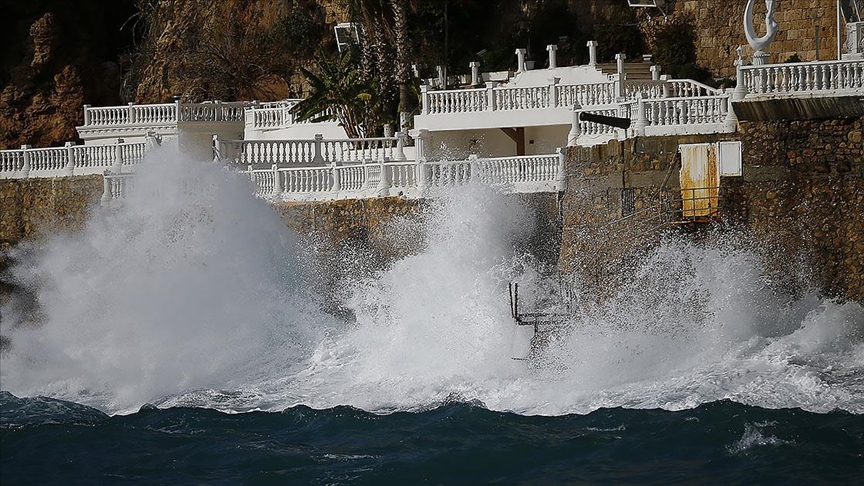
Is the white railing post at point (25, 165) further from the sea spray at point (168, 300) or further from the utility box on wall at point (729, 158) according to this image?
the utility box on wall at point (729, 158)

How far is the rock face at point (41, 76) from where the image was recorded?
1753 inches

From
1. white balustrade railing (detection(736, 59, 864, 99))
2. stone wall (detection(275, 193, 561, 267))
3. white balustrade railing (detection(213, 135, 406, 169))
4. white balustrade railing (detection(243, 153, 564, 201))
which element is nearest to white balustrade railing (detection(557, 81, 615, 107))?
white balustrade railing (detection(243, 153, 564, 201))

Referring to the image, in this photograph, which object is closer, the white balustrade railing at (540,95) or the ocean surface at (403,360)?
the ocean surface at (403,360)

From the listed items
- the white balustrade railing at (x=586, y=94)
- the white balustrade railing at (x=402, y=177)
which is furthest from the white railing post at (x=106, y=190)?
the white balustrade railing at (x=586, y=94)

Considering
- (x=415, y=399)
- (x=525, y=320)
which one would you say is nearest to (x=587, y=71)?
(x=525, y=320)

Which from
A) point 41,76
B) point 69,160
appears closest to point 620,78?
point 69,160

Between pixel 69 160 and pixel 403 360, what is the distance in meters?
13.8

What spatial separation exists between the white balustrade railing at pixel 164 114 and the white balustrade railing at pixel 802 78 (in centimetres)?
1543

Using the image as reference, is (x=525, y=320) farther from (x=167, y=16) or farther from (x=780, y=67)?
(x=167, y=16)

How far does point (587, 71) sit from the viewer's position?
35.1 metres

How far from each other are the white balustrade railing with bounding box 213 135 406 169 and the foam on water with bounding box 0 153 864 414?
2387 millimetres

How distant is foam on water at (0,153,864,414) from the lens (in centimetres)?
2431

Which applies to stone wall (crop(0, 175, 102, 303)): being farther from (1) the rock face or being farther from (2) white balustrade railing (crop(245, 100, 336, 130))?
(1) the rock face

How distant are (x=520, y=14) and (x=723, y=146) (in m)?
16.2
